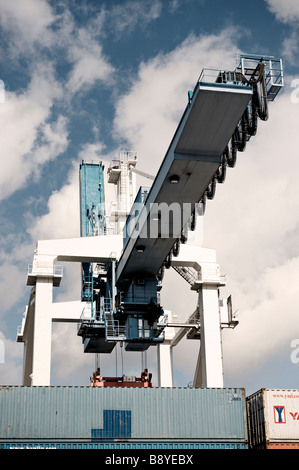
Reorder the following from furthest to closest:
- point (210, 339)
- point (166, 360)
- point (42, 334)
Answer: point (166, 360) → point (210, 339) → point (42, 334)

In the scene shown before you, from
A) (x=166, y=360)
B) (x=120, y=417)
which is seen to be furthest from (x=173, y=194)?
(x=166, y=360)

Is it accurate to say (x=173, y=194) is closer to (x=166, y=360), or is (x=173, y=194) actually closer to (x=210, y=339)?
(x=210, y=339)

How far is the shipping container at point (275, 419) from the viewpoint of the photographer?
81.4 feet

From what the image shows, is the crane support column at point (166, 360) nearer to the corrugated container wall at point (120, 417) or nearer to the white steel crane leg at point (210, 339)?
the white steel crane leg at point (210, 339)

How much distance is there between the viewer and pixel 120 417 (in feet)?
80.2

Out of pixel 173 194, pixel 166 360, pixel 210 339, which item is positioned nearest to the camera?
pixel 173 194

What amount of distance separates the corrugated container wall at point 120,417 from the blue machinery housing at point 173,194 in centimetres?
682

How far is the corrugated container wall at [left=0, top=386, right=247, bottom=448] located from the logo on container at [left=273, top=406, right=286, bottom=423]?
1.26 meters

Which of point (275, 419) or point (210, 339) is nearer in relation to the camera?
point (275, 419)

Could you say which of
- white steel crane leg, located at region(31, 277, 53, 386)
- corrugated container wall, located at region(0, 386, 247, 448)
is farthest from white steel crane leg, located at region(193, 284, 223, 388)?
corrugated container wall, located at region(0, 386, 247, 448)

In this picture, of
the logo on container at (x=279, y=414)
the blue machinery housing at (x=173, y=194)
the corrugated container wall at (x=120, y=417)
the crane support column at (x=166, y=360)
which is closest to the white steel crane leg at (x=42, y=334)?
the blue machinery housing at (x=173, y=194)

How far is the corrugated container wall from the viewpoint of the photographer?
24109 millimetres

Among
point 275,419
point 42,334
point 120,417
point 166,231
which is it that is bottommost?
point 275,419

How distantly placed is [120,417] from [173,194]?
904 centimetres
